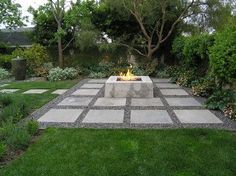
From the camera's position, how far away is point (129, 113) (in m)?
6.86

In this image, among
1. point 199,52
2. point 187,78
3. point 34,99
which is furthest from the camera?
point 187,78

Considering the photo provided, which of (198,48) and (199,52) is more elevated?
(198,48)

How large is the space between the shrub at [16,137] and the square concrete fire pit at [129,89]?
3.98m

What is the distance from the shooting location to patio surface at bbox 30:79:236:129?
598 cm

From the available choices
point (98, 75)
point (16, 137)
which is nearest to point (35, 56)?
point (98, 75)

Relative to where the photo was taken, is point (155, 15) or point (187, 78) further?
point (155, 15)

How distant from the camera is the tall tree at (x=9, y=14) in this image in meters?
14.6

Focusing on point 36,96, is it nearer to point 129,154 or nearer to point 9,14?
point 129,154

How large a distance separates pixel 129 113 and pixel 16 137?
9.04 ft

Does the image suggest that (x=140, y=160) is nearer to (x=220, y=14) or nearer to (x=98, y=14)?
(x=220, y=14)

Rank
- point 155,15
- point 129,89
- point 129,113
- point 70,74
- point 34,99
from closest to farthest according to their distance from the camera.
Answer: point 129,113 → point 34,99 → point 129,89 → point 70,74 → point 155,15

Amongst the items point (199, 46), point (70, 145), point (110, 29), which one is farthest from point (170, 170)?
point (110, 29)

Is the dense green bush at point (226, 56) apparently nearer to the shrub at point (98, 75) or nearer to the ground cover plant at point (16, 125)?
the ground cover plant at point (16, 125)

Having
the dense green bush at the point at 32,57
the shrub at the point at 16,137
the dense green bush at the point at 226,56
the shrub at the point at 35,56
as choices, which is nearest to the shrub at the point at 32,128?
the shrub at the point at 16,137
